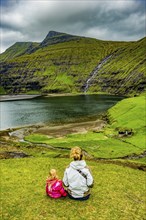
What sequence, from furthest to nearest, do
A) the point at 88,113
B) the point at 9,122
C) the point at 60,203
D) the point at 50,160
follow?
the point at 88,113 → the point at 9,122 → the point at 50,160 → the point at 60,203

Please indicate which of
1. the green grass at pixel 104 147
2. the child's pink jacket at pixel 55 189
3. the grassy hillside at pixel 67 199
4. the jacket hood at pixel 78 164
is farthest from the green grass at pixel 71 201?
the green grass at pixel 104 147

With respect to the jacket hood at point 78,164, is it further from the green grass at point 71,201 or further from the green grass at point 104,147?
the green grass at point 104,147

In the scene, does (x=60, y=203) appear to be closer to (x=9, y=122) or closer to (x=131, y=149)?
(x=131, y=149)

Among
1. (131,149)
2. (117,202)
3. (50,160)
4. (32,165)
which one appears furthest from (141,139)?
(117,202)

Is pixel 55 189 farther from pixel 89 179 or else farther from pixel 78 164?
pixel 78 164

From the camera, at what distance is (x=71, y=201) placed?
1894 centimetres

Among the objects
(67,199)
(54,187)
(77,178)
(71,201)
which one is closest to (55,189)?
(54,187)

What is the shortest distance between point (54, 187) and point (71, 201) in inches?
60.6

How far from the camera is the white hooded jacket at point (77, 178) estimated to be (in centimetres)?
1744

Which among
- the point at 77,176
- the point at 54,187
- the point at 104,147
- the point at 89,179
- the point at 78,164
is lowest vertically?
the point at 104,147

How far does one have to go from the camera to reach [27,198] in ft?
71.4

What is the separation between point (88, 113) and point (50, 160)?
87864 mm

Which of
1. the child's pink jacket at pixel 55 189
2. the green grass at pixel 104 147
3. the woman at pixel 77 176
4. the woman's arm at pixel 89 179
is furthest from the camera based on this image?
the green grass at pixel 104 147

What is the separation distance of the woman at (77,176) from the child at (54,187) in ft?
2.66
